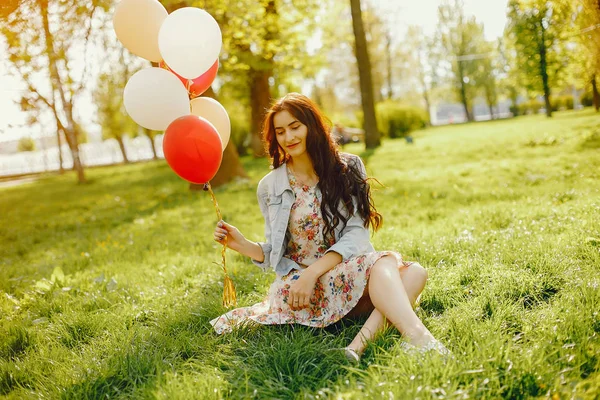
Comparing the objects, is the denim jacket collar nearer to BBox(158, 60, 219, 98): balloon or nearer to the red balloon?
the red balloon

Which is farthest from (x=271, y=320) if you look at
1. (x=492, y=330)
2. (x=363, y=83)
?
(x=363, y=83)

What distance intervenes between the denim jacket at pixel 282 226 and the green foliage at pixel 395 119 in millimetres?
19111

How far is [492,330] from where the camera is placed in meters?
2.11

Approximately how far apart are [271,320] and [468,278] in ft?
4.24

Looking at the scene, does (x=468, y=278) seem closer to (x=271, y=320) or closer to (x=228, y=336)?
(x=271, y=320)

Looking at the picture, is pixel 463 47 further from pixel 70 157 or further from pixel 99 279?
pixel 99 279

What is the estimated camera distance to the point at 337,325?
257cm

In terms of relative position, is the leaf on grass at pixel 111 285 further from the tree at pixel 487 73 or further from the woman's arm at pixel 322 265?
the tree at pixel 487 73

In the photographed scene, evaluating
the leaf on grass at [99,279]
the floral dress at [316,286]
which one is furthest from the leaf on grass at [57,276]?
the floral dress at [316,286]

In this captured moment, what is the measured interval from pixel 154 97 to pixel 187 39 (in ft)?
1.34

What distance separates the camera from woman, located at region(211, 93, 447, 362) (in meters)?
2.38

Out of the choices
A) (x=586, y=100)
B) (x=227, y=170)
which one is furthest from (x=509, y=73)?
(x=227, y=170)

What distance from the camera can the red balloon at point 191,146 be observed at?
2.41 m

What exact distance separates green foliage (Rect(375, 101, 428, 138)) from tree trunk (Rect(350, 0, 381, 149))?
8.20 metres
